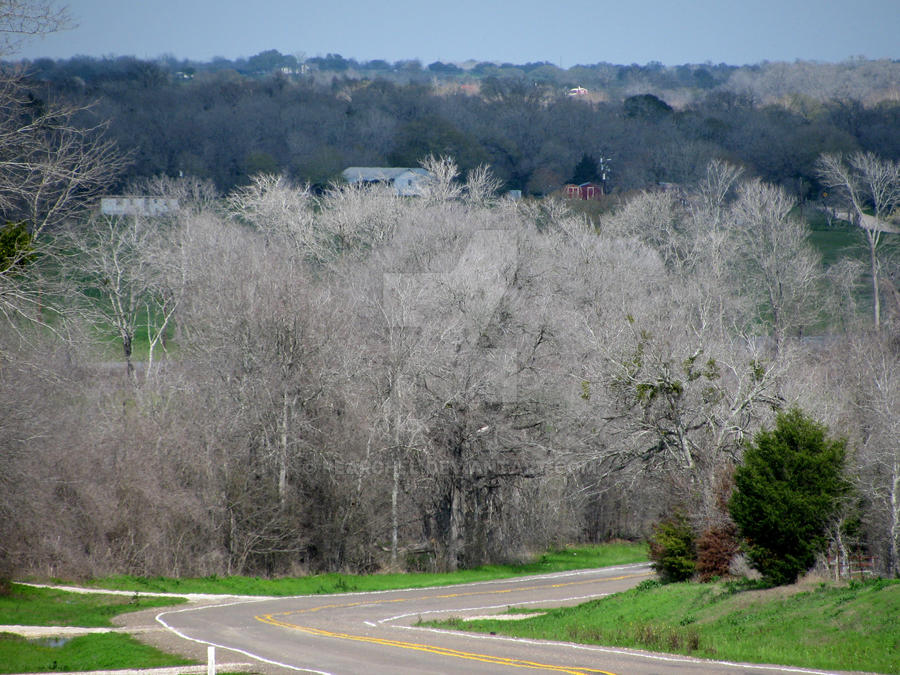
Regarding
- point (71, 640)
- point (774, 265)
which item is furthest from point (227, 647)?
point (774, 265)

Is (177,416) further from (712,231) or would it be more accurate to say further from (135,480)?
(712,231)

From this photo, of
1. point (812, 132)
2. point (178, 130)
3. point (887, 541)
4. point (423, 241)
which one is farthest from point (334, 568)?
point (812, 132)

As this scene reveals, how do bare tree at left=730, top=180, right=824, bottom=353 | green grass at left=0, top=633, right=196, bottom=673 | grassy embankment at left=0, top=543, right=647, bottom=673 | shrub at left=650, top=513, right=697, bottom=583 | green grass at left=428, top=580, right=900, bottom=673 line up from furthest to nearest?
bare tree at left=730, top=180, right=824, bottom=353 → shrub at left=650, top=513, right=697, bottom=583 → grassy embankment at left=0, top=543, right=647, bottom=673 → green grass at left=0, top=633, right=196, bottom=673 → green grass at left=428, top=580, right=900, bottom=673

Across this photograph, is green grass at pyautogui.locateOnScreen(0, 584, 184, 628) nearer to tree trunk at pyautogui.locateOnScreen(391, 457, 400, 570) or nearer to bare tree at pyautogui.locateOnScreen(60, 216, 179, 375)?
tree trunk at pyautogui.locateOnScreen(391, 457, 400, 570)

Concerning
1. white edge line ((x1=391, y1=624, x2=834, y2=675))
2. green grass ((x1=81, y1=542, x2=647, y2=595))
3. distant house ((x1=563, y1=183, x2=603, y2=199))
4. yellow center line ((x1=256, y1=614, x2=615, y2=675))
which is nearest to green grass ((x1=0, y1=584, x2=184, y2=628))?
green grass ((x1=81, y1=542, x2=647, y2=595))

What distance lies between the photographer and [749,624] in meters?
17.8

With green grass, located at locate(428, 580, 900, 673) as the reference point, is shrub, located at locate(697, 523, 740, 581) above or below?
above

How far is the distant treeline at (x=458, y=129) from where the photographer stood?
9012cm

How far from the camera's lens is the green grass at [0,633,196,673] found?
1708 centimetres

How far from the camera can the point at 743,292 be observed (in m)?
62.2

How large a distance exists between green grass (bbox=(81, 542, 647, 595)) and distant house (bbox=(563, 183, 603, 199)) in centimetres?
5427

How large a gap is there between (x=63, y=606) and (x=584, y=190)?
7617 cm

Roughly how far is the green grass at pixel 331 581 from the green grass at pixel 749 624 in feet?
35.5

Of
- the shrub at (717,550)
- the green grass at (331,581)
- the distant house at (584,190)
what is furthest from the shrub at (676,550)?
the distant house at (584,190)
